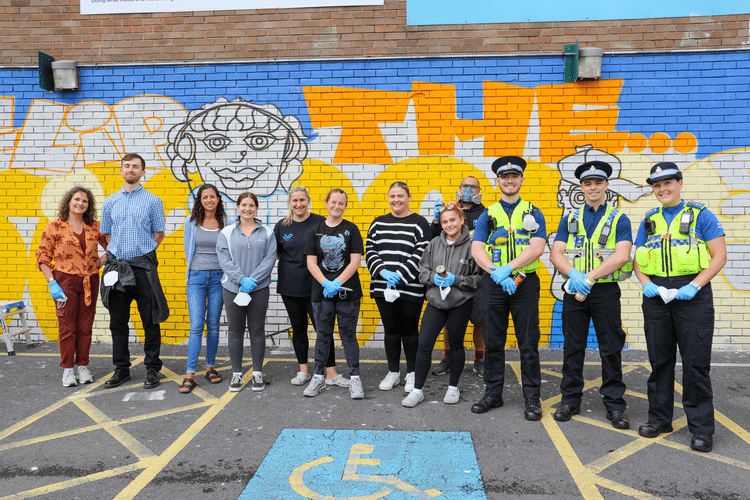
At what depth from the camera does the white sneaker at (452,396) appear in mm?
4352

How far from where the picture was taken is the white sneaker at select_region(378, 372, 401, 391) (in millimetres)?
4719

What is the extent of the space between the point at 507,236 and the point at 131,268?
3.73 m

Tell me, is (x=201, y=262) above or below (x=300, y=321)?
above

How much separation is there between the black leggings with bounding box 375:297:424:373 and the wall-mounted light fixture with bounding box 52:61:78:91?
5.22 metres

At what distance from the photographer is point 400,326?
184 inches

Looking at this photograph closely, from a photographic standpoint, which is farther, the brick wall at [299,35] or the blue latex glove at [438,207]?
the brick wall at [299,35]

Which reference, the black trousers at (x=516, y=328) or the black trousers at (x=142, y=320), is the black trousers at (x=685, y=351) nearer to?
the black trousers at (x=516, y=328)

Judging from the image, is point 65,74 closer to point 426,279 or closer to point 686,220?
point 426,279

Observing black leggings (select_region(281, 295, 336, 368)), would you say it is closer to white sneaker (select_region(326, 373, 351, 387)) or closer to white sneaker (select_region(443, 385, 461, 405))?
white sneaker (select_region(326, 373, 351, 387))

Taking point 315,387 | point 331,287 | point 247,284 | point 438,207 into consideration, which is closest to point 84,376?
point 247,284

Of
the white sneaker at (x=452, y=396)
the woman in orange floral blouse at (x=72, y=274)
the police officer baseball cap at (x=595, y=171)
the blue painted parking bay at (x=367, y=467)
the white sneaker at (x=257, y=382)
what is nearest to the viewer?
the blue painted parking bay at (x=367, y=467)

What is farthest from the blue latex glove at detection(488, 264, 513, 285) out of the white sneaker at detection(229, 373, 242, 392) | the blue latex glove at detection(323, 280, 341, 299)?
the white sneaker at detection(229, 373, 242, 392)

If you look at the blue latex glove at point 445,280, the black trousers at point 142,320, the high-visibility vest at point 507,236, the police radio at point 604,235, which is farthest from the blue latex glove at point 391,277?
the black trousers at point 142,320

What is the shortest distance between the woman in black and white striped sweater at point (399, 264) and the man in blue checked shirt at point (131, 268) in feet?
7.47
